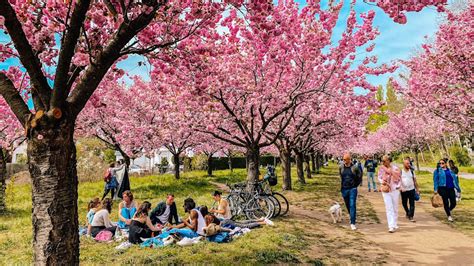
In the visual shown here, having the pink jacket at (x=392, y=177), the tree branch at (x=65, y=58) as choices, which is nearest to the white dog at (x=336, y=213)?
the pink jacket at (x=392, y=177)

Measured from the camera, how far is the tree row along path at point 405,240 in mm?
7094

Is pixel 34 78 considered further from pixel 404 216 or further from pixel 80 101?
pixel 404 216

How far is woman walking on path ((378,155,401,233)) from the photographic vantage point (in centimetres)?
956

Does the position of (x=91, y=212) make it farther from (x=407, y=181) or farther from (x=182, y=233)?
(x=407, y=181)

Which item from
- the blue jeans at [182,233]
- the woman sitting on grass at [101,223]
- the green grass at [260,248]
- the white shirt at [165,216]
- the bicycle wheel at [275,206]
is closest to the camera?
the green grass at [260,248]

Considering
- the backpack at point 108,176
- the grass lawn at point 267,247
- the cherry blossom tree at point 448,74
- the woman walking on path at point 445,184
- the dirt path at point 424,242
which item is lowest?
the dirt path at point 424,242

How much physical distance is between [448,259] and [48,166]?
7854mm

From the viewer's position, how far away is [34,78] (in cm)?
429

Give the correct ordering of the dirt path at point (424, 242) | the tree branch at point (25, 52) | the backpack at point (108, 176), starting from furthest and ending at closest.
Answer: the backpack at point (108, 176) < the dirt path at point (424, 242) < the tree branch at point (25, 52)

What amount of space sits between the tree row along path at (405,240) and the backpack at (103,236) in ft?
17.9

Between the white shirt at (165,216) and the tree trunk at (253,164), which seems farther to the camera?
the tree trunk at (253,164)

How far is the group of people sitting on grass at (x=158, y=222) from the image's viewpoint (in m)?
8.57

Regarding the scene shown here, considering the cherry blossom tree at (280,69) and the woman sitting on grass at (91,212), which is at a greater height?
the cherry blossom tree at (280,69)

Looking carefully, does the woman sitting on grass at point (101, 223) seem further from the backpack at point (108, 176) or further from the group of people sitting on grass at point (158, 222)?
the backpack at point (108, 176)
